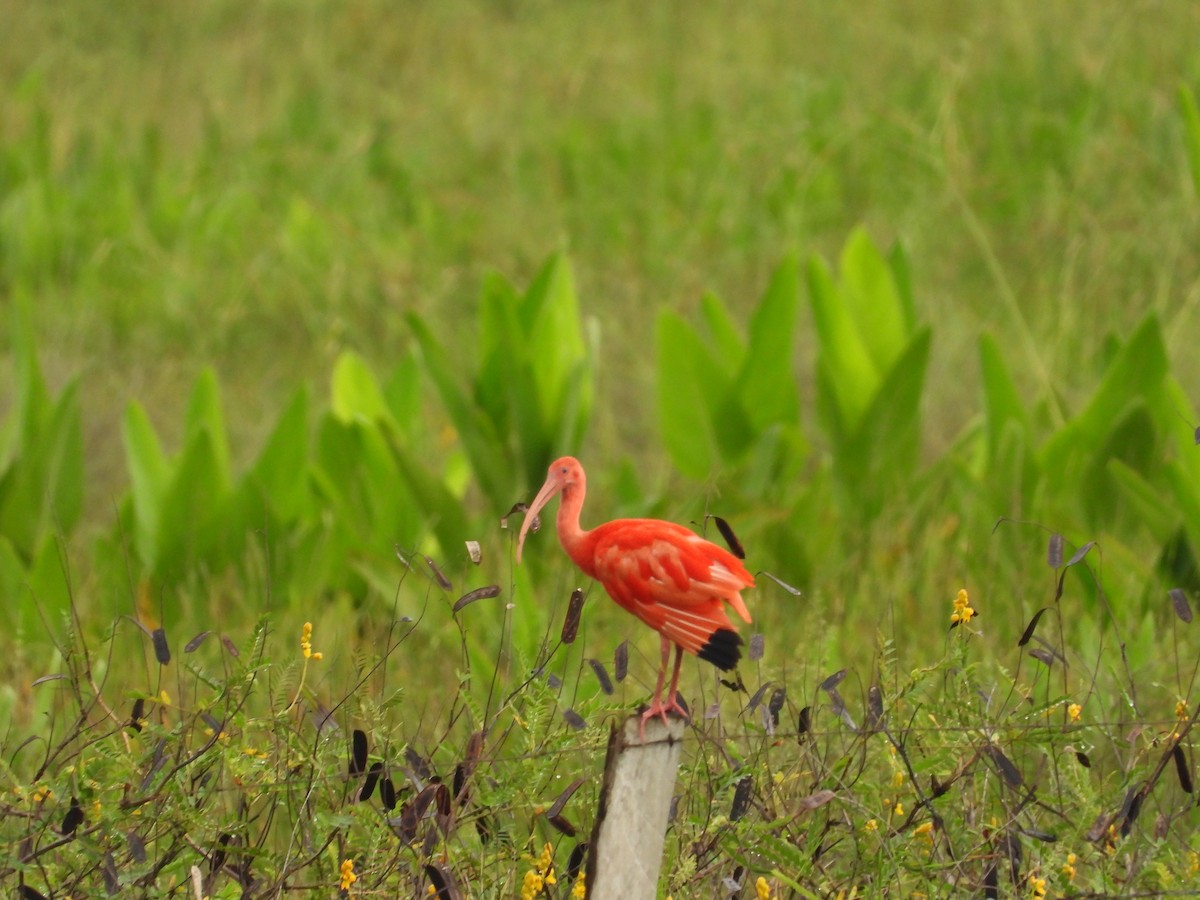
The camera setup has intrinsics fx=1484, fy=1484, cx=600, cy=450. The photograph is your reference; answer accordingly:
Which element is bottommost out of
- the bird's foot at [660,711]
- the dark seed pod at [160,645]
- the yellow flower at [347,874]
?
the yellow flower at [347,874]

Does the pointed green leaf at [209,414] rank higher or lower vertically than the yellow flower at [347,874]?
lower

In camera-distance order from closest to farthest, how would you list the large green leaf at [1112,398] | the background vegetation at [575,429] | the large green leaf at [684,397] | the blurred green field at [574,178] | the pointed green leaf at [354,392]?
the background vegetation at [575,429]
the large green leaf at [1112,398]
the large green leaf at [684,397]
the pointed green leaf at [354,392]
the blurred green field at [574,178]

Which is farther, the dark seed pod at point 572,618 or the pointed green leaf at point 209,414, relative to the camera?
the pointed green leaf at point 209,414

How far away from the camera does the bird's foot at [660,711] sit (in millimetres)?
1455

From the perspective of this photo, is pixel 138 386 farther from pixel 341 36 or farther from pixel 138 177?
pixel 341 36

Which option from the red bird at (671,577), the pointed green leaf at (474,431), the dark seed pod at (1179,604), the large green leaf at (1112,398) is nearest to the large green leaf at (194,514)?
the pointed green leaf at (474,431)

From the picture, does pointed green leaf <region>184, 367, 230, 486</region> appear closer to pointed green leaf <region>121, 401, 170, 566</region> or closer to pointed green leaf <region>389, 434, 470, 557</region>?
pointed green leaf <region>121, 401, 170, 566</region>

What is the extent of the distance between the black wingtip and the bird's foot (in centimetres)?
13

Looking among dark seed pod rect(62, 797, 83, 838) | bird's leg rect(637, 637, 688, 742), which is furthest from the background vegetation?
bird's leg rect(637, 637, 688, 742)

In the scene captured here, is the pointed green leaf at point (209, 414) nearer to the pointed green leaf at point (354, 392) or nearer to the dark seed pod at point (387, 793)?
the pointed green leaf at point (354, 392)

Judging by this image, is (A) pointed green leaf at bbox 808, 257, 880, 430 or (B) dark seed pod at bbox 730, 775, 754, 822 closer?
(B) dark seed pod at bbox 730, 775, 754, 822

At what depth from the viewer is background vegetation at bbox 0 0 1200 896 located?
165 centimetres

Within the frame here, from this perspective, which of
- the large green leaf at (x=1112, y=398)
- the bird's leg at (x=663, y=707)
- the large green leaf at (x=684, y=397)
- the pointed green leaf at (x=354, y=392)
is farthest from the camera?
the pointed green leaf at (x=354, y=392)

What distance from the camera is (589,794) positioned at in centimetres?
177
